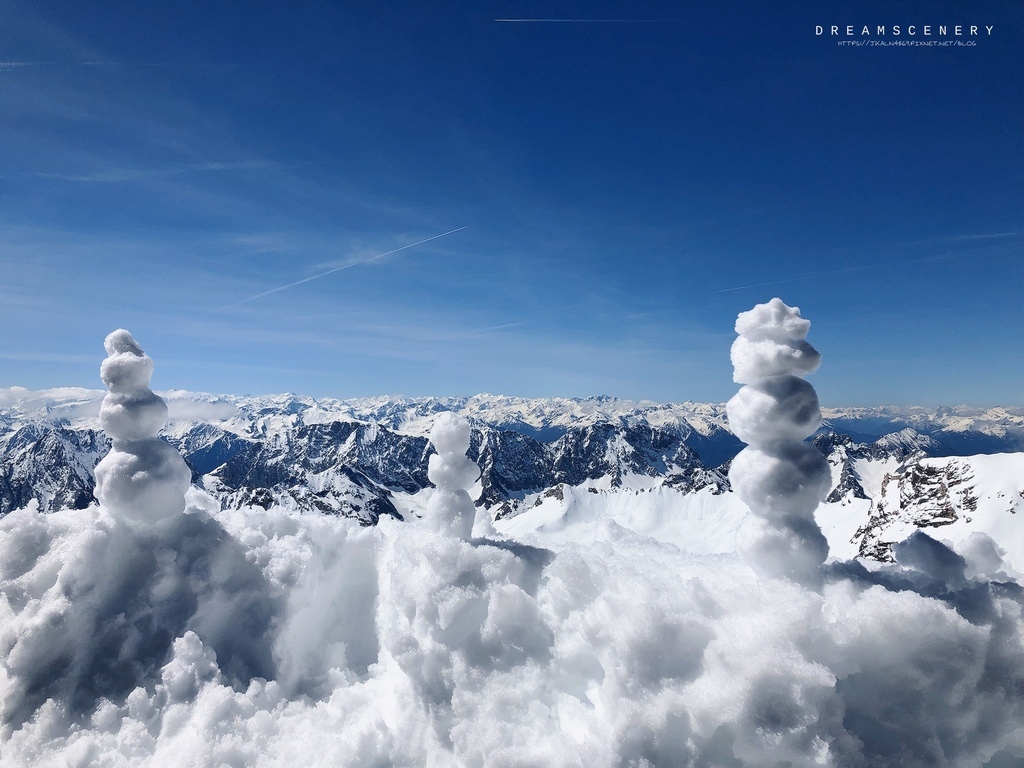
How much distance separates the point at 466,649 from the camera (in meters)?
7.95

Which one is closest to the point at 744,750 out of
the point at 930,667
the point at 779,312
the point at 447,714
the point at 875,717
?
the point at 875,717

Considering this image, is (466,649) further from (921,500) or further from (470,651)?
(921,500)

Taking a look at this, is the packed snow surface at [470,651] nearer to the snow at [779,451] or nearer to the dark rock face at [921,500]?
the snow at [779,451]

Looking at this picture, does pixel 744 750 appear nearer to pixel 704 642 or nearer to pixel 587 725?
pixel 704 642

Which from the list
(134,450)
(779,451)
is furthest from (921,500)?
(134,450)

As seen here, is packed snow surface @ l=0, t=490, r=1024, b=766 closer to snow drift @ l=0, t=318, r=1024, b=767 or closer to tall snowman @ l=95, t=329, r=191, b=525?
snow drift @ l=0, t=318, r=1024, b=767

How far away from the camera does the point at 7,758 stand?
7988mm

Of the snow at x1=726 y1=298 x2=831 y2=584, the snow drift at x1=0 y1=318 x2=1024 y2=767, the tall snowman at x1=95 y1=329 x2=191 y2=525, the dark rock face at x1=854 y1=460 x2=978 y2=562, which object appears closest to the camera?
the snow drift at x1=0 y1=318 x2=1024 y2=767

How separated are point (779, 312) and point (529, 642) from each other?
629 cm

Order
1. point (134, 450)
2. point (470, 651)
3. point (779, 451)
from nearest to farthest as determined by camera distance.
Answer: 1. point (779, 451)
2. point (470, 651)
3. point (134, 450)

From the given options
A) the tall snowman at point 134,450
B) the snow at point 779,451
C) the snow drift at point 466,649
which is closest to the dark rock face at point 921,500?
the snow drift at point 466,649

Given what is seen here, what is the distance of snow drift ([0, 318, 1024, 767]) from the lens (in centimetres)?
657

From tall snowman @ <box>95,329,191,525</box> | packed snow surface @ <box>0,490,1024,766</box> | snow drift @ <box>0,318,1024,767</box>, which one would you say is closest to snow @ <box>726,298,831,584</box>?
snow drift @ <box>0,318,1024,767</box>

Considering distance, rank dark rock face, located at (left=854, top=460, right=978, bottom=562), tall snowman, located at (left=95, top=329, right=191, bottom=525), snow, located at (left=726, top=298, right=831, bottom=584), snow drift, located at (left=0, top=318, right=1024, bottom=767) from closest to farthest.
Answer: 1. snow drift, located at (left=0, top=318, right=1024, bottom=767)
2. snow, located at (left=726, top=298, right=831, bottom=584)
3. tall snowman, located at (left=95, top=329, right=191, bottom=525)
4. dark rock face, located at (left=854, top=460, right=978, bottom=562)
